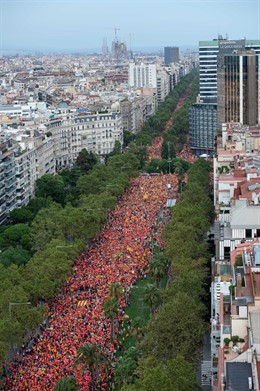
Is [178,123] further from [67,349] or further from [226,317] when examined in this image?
[226,317]

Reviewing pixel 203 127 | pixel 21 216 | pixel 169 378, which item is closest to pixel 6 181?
pixel 21 216

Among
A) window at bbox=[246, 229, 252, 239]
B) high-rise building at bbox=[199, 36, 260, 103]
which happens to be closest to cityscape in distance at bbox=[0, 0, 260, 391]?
window at bbox=[246, 229, 252, 239]

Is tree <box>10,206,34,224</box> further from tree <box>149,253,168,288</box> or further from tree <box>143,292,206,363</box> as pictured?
tree <box>143,292,206,363</box>

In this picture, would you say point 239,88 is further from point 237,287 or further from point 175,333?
point 237,287

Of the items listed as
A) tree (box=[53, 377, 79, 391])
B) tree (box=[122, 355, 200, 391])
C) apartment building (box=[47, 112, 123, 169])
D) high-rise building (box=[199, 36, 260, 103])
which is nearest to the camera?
tree (box=[122, 355, 200, 391])

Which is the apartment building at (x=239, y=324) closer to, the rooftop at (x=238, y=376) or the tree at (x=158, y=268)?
the rooftop at (x=238, y=376)

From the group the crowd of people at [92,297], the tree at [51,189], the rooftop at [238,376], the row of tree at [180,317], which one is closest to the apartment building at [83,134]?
the tree at [51,189]

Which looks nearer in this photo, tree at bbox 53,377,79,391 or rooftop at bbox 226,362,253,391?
rooftop at bbox 226,362,253,391
